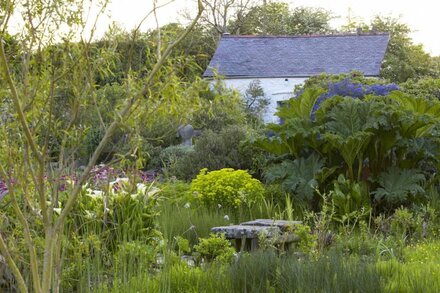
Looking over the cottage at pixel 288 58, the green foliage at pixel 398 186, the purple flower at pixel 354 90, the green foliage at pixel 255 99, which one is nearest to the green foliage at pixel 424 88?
the purple flower at pixel 354 90

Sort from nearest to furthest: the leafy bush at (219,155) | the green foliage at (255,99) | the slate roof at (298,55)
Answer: the leafy bush at (219,155), the green foliage at (255,99), the slate roof at (298,55)

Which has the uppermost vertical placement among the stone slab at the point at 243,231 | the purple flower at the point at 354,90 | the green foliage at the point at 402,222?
the purple flower at the point at 354,90

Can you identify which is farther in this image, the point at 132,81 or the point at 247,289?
the point at 247,289

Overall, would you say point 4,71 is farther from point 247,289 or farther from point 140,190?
point 140,190

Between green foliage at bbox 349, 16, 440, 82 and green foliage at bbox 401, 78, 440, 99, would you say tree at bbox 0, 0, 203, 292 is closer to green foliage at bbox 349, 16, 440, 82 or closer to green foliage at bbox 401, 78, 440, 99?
green foliage at bbox 401, 78, 440, 99

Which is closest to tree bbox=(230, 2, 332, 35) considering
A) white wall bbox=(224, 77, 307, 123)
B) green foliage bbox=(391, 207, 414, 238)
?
white wall bbox=(224, 77, 307, 123)

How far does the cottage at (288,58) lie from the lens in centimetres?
3203

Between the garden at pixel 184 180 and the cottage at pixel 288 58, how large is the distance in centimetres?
1630

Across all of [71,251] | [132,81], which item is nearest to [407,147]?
[71,251]

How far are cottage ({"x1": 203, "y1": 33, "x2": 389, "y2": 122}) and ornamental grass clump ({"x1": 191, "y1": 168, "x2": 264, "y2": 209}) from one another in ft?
64.5

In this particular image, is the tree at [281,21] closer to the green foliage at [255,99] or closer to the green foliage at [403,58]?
the green foliage at [403,58]

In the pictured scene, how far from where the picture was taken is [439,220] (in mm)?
9859

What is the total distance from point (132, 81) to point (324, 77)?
13854 millimetres

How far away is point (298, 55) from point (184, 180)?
68.1 feet
